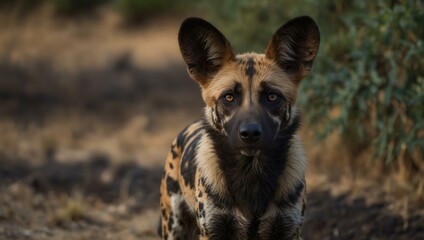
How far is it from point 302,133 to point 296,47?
11.0 ft

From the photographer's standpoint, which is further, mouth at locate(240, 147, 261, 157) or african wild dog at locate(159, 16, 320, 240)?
african wild dog at locate(159, 16, 320, 240)

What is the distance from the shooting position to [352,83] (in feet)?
18.3

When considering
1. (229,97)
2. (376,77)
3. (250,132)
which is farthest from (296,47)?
(376,77)

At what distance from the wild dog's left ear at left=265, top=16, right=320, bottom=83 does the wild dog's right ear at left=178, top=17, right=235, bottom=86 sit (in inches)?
11.0

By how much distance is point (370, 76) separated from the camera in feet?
18.6

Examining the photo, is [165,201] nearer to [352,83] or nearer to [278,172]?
[278,172]

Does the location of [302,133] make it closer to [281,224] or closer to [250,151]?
[281,224]

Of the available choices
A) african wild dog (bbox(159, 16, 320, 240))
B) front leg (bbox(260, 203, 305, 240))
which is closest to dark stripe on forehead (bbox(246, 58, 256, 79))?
african wild dog (bbox(159, 16, 320, 240))

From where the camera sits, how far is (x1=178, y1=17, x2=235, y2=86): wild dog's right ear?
3.77 meters

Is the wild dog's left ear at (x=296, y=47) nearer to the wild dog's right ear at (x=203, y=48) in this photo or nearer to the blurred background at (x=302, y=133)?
the wild dog's right ear at (x=203, y=48)

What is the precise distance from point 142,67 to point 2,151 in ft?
17.5

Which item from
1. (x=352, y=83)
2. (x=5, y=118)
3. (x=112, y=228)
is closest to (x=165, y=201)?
(x=112, y=228)

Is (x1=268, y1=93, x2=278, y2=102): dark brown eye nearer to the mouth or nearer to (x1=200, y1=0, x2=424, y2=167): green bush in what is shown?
the mouth

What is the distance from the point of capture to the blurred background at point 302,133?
17.7 feet
